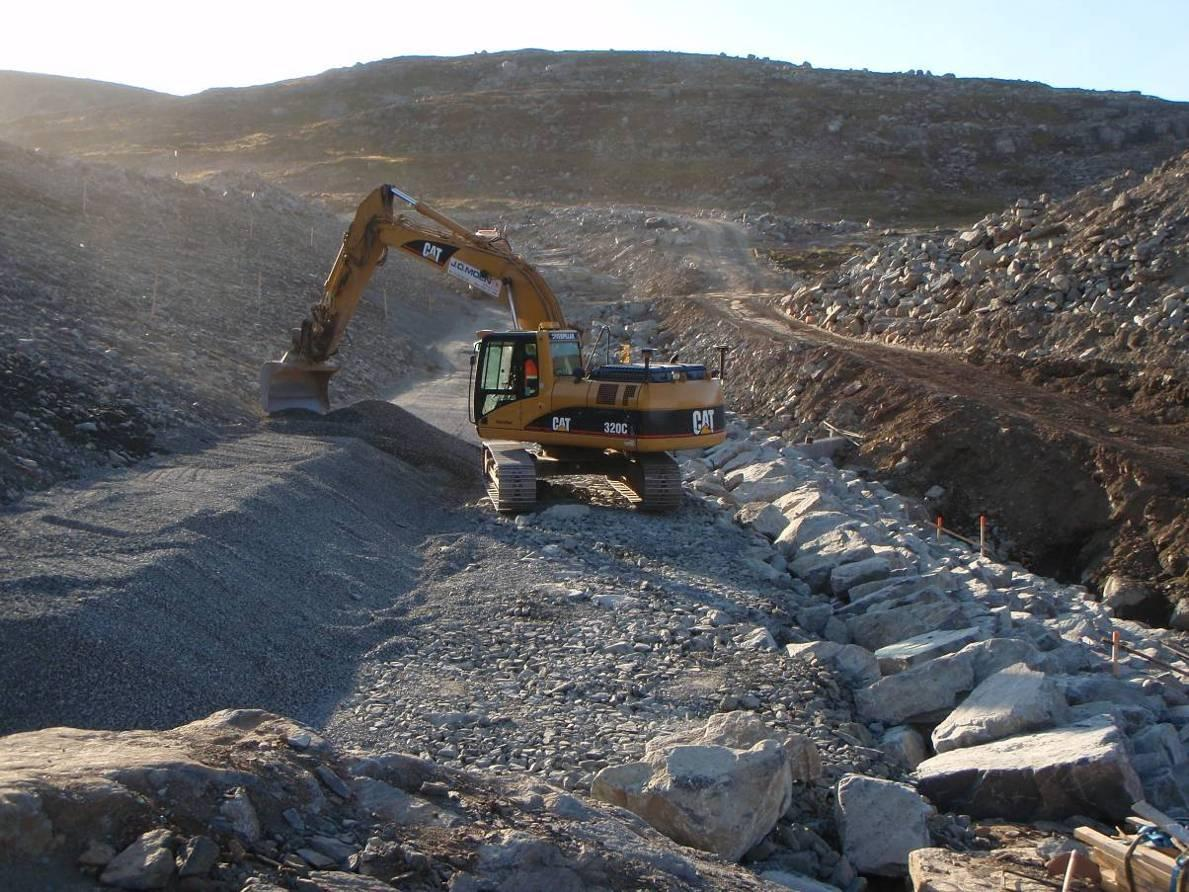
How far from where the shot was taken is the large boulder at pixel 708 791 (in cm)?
744

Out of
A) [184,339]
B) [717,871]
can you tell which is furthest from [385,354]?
[717,871]

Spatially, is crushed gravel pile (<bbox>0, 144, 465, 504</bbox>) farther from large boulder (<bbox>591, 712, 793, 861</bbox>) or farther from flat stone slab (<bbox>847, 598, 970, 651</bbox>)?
flat stone slab (<bbox>847, 598, 970, 651</bbox>)

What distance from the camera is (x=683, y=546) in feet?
47.8

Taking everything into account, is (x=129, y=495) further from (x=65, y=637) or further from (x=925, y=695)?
(x=925, y=695)

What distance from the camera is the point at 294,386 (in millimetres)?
19094

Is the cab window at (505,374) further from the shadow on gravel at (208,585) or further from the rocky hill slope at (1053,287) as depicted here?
the rocky hill slope at (1053,287)

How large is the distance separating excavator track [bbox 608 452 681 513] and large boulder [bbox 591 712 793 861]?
762 centimetres

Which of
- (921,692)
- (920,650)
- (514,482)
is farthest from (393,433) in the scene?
(921,692)

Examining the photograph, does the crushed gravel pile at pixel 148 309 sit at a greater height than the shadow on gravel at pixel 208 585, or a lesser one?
greater

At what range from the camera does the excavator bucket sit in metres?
18.6

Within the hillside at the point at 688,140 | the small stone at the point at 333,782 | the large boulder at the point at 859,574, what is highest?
the hillside at the point at 688,140

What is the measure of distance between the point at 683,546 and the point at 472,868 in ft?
29.7

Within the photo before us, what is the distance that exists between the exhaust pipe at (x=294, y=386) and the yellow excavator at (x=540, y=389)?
0.99 metres

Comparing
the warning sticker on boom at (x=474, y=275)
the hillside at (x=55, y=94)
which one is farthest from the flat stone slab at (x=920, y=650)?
the hillside at (x=55, y=94)
